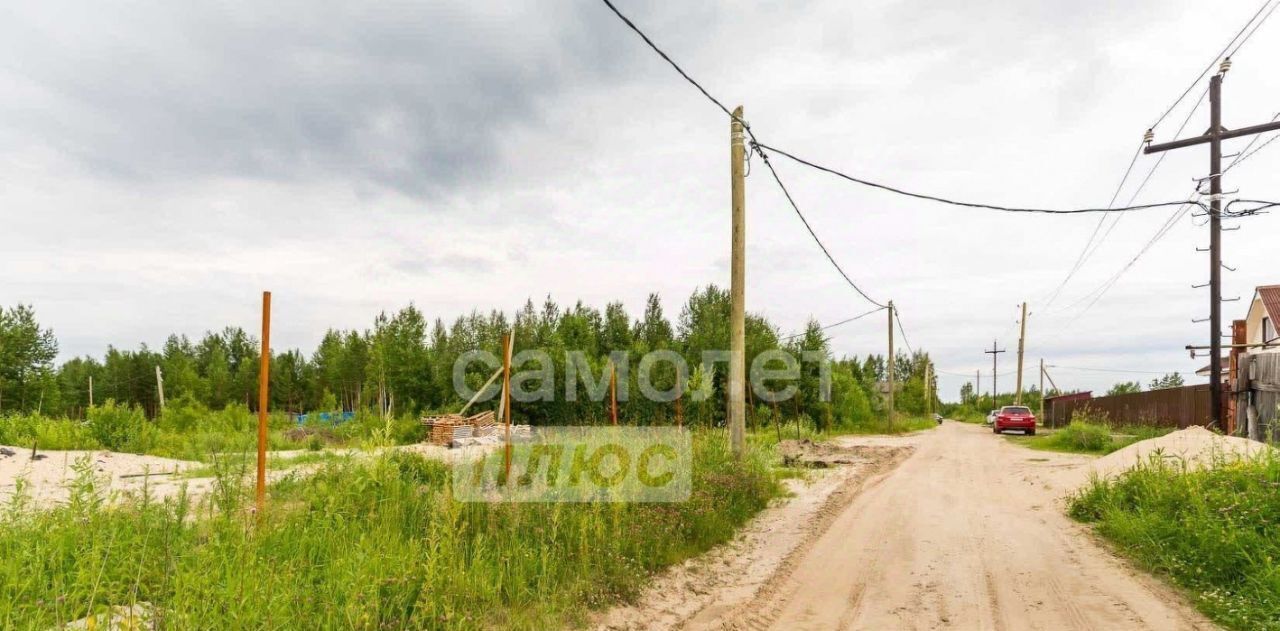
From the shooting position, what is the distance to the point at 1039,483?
11.4 metres

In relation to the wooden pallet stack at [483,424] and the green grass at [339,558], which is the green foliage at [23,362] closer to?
the wooden pallet stack at [483,424]

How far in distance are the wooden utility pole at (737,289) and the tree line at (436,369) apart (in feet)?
13.7

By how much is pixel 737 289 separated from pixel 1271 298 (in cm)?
3346

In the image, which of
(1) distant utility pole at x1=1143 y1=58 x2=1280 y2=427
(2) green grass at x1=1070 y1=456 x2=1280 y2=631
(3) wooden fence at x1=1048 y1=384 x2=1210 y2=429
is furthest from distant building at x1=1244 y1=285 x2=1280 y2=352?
(2) green grass at x1=1070 y1=456 x2=1280 y2=631

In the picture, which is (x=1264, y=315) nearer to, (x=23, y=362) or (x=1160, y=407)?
(x=1160, y=407)

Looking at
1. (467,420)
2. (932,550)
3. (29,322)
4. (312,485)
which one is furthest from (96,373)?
(932,550)

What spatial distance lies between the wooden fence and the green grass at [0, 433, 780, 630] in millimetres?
19109

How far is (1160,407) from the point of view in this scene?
2258cm

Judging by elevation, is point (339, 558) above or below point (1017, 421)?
above

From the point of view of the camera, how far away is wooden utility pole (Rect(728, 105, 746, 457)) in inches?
384

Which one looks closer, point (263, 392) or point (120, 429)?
point (263, 392)

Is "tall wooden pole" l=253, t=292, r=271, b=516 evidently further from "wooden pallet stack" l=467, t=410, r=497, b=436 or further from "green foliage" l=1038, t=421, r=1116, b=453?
"green foliage" l=1038, t=421, r=1116, b=453

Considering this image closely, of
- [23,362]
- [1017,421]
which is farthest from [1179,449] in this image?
[23,362]

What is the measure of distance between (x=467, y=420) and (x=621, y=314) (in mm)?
22280
